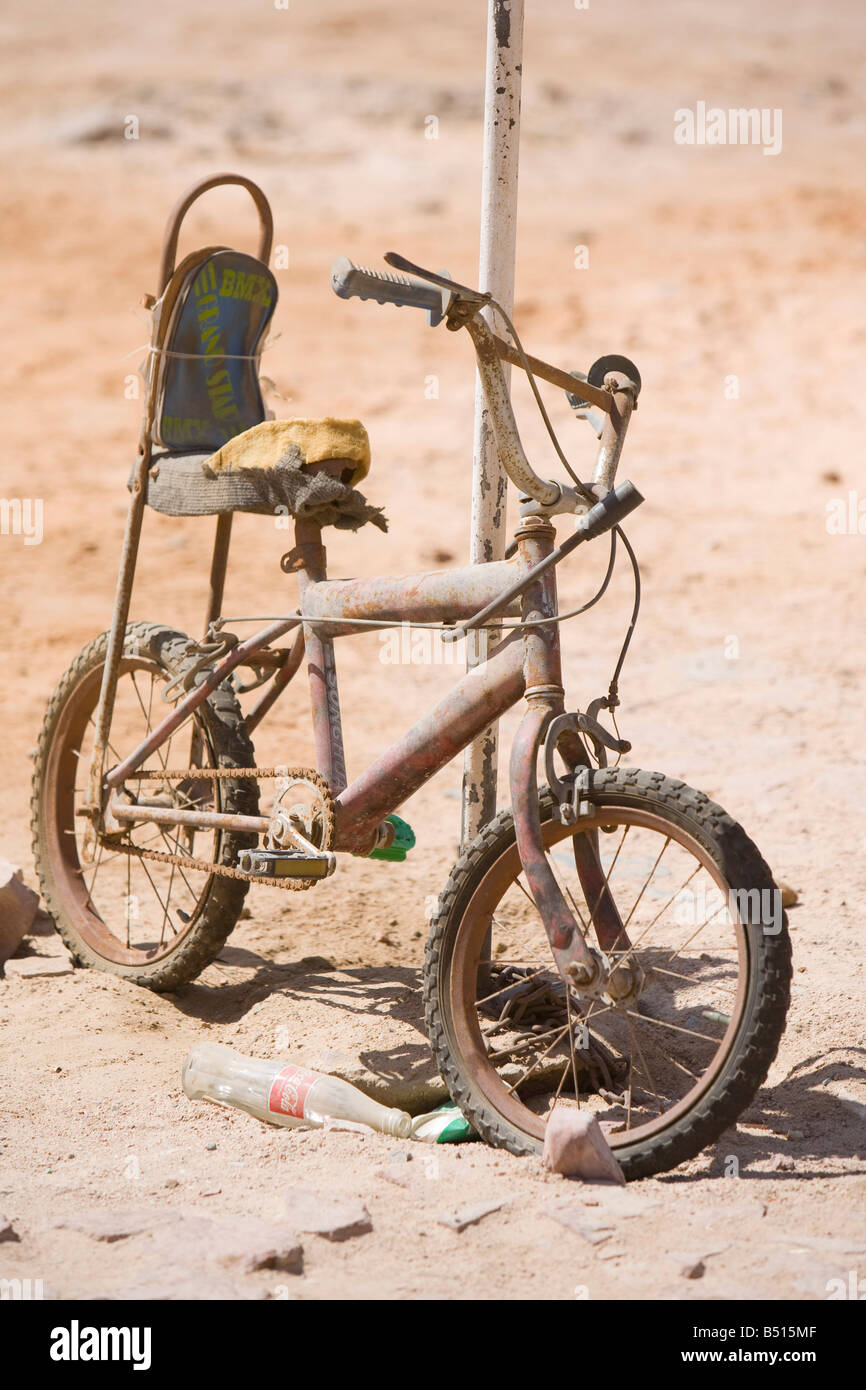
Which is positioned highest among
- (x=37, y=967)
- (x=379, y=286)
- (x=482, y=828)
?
(x=379, y=286)

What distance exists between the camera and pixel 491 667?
3.27m

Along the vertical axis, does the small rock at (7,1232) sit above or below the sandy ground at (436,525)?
below

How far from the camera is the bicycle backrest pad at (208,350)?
13.4 feet

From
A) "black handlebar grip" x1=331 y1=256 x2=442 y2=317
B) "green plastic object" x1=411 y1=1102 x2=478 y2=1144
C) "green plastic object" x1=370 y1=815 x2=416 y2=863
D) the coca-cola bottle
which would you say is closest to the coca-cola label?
the coca-cola bottle

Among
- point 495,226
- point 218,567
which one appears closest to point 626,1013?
point 218,567

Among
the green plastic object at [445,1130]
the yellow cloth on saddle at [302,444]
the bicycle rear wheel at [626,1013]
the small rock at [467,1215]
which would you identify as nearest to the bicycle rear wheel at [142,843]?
the yellow cloth on saddle at [302,444]

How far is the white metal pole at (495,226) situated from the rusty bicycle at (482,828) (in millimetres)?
289

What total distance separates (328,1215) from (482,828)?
53.0 inches

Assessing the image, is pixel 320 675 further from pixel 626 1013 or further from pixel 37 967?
→ pixel 37 967

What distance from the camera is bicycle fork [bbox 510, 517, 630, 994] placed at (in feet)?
10.0

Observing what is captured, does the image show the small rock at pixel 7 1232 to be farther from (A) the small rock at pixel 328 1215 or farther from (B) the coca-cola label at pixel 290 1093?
(B) the coca-cola label at pixel 290 1093

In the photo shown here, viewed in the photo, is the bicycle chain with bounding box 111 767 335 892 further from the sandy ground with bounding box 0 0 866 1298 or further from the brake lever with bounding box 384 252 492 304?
the brake lever with bounding box 384 252 492 304

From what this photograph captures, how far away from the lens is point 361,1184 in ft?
9.70

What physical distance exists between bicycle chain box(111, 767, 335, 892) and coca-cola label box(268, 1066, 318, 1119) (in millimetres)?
437
